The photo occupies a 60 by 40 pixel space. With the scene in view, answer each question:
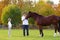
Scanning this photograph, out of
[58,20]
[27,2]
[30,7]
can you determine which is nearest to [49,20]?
[58,20]

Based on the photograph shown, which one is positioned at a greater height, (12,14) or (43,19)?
(12,14)

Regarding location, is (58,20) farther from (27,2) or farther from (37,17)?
(27,2)

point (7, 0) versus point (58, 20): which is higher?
point (7, 0)

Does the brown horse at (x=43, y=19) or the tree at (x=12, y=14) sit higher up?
the tree at (x=12, y=14)

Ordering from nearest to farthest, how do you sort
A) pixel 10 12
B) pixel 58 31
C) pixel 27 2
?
pixel 58 31, pixel 10 12, pixel 27 2

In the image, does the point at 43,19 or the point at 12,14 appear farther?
the point at 12,14

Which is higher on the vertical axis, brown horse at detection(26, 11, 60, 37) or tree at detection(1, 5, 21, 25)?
tree at detection(1, 5, 21, 25)

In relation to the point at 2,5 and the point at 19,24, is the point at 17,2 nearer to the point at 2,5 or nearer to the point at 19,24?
the point at 2,5

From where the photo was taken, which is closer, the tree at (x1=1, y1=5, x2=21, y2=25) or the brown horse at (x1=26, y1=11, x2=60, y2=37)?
the brown horse at (x1=26, y1=11, x2=60, y2=37)

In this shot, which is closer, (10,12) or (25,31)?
(25,31)

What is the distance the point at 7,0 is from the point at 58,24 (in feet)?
138

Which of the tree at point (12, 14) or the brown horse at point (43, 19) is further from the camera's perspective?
the tree at point (12, 14)

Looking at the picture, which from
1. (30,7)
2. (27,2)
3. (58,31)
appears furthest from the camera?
(27,2)

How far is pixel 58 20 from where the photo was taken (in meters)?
22.1
